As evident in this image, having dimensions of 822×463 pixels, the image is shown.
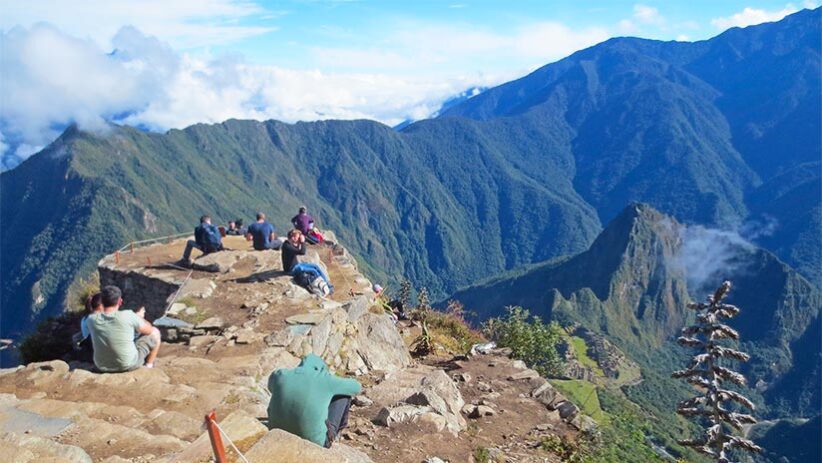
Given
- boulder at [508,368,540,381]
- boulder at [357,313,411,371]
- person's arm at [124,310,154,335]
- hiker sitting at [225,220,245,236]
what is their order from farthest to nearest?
hiker sitting at [225,220,245,236] < boulder at [508,368,540,381] < boulder at [357,313,411,371] < person's arm at [124,310,154,335]

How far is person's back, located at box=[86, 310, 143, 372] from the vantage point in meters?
10.1

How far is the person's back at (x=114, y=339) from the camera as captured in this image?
396 inches

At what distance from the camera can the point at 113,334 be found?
10070 mm

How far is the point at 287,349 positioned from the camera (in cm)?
1316

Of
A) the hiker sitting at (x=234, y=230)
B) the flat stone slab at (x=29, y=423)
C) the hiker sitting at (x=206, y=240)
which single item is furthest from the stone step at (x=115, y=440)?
the hiker sitting at (x=234, y=230)

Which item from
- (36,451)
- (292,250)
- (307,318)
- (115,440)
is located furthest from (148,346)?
(292,250)

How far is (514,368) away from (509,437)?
5217 millimetres

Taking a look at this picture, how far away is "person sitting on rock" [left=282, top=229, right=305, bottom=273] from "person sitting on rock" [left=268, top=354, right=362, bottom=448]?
10.5 meters

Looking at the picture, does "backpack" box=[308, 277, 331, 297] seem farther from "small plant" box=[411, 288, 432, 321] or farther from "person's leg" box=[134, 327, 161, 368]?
"person's leg" box=[134, 327, 161, 368]

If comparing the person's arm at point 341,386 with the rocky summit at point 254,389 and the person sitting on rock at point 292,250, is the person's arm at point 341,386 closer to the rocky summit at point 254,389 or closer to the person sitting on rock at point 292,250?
the rocky summit at point 254,389

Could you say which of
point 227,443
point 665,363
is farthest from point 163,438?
point 665,363

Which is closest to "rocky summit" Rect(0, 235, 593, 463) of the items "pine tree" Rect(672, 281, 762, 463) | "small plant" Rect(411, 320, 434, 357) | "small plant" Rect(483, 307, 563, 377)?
"small plant" Rect(411, 320, 434, 357)

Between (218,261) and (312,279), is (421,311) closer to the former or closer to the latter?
(312,279)

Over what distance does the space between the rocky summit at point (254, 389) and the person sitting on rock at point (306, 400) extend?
0.41m
